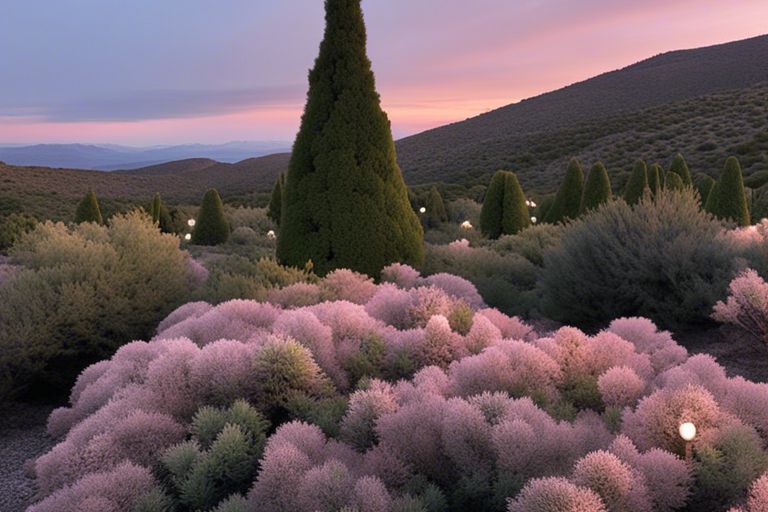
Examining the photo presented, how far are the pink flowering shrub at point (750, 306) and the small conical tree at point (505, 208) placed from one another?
984 centimetres

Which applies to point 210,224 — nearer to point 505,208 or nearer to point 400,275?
point 505,208

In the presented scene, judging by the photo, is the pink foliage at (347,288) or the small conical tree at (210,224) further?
the small conical tree at (210,224)

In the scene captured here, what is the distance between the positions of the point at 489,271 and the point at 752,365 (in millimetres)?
4537

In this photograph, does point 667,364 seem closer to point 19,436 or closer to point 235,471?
point 235,471

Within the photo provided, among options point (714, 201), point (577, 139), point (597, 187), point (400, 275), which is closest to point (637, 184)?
point (597, 187)

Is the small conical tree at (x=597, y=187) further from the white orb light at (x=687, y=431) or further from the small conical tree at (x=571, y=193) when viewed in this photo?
the white orb light at (x=687, y=431)

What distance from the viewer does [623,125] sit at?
51062 millimetres

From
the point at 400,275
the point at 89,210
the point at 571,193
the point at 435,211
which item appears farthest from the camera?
the point at 435,211

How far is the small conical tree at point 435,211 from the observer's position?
71.7 ft

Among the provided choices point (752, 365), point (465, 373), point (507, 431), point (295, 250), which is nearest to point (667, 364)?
point (465, 373)

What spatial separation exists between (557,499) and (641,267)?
19.8 feet

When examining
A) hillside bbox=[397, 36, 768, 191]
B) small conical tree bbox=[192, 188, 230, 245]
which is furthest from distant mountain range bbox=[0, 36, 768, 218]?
small conical tree bbox=[192, 188, 230, 245]

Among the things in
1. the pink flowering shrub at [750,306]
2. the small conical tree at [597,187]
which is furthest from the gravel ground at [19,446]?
→ the small conical tree at [597,187]

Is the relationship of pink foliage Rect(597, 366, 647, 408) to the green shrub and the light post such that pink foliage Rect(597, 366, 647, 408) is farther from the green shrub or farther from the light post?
the green shrub
